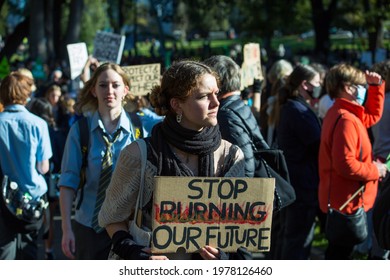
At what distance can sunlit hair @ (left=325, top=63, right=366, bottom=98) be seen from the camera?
6230 mm

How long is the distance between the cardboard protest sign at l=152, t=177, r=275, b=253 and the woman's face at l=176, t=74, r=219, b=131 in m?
0.26

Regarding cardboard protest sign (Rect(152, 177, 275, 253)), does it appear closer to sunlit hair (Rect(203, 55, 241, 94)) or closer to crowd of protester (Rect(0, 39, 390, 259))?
crowd of protester (Rect(0, 39, 390, 259))

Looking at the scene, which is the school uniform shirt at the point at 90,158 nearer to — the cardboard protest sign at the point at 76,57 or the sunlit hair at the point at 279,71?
the sunlit hair at the point at 279,71

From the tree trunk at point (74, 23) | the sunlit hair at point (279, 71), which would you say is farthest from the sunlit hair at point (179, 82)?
the tree trunk at point (74, 23)

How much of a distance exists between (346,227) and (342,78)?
1035 millimetres

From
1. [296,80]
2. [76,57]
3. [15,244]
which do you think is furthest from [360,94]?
[76,57]

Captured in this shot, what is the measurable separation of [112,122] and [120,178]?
1.64 metres

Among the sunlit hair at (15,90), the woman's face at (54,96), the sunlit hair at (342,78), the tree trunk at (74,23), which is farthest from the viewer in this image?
the tree trunk at (74,23)

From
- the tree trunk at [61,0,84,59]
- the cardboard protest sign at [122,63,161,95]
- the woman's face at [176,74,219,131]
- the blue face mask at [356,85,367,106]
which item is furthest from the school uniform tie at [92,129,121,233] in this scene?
the tree trunk at [61,0,84,59]

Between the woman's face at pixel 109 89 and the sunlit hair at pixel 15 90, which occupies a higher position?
the woman's face at pixel 109 89

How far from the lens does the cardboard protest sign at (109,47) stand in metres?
9.82

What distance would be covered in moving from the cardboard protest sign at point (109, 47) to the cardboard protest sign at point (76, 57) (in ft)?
0.57
